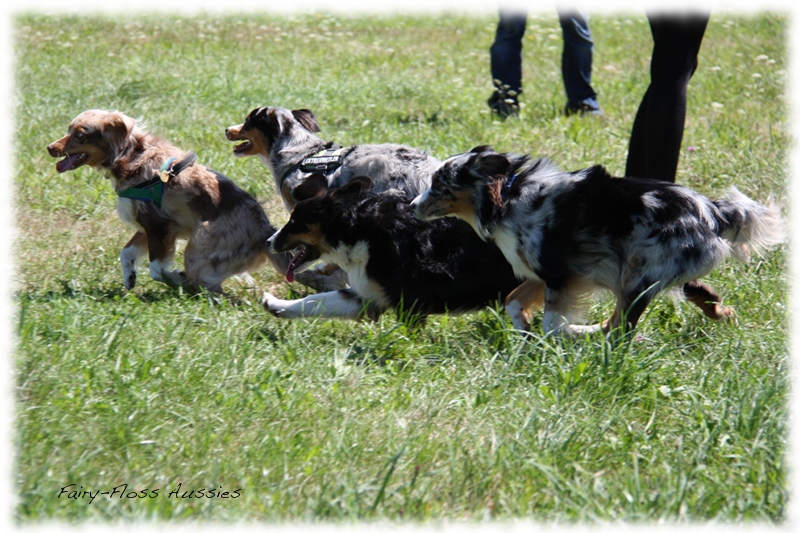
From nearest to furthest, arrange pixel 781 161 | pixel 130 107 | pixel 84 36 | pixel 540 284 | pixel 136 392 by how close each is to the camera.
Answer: pixel 136 392 < pixel 540 284 < pixel 781 161 < pixel 130 107 < pixel 84 36

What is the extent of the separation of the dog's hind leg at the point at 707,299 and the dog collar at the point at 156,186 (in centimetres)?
304

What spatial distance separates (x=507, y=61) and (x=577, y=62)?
697 millimetres

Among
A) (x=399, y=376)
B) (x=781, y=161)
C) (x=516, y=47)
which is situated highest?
(x=516, y=47)

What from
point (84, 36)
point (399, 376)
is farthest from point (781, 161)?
point (84, 36)

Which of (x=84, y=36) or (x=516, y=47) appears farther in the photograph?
(x=84, y=36)

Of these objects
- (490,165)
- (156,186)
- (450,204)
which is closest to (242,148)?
(156,186)

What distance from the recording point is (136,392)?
3312mm

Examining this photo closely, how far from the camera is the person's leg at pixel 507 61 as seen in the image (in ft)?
27.8

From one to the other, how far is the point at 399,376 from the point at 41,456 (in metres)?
1.53

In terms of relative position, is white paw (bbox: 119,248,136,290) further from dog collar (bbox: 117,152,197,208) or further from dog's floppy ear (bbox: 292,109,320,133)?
dog's floppy ear (bbox: 292,109,320,133)

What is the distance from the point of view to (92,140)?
5289 mm

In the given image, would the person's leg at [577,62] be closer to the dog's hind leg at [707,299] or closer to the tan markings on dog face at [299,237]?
the dog's hind leg at [707,299]

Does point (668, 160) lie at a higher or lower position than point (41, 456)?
higher

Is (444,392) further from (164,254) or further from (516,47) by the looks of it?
(516,47)
